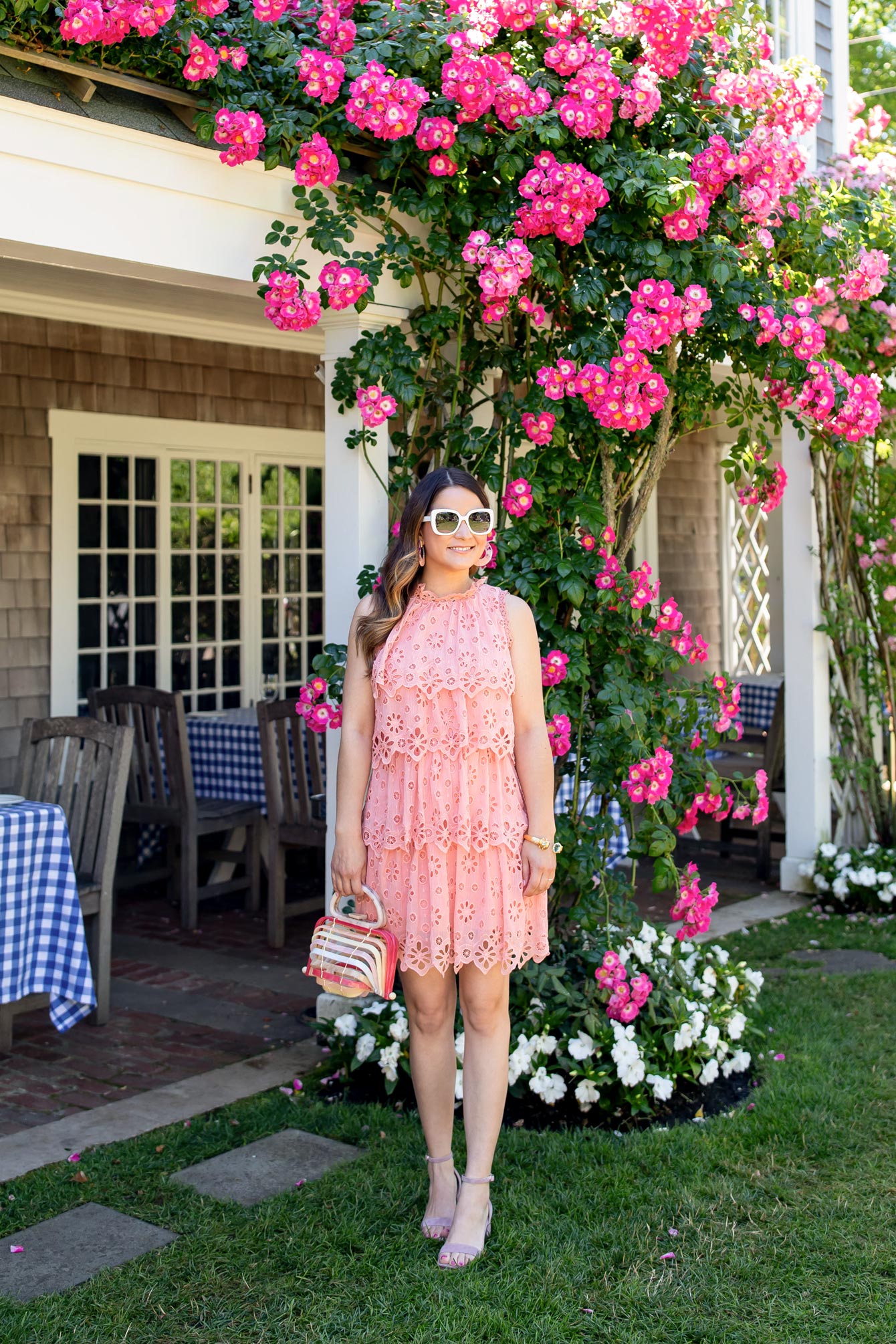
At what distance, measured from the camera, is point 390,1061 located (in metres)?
3.77

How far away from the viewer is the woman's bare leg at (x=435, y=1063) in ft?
9.62

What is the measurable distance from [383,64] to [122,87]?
715 mm

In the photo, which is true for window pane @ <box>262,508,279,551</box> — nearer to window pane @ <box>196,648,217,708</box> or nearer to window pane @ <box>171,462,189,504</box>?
window pane @ <box>171,462,189,504</box>

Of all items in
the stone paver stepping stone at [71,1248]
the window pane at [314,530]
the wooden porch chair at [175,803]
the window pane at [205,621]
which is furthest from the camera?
the window pane at [314,530]

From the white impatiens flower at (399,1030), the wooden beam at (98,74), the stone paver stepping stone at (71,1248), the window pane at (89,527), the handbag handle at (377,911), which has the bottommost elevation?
the stone paver stepping stone at (71,1248)

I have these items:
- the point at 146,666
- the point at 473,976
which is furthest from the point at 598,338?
the point at 146,666

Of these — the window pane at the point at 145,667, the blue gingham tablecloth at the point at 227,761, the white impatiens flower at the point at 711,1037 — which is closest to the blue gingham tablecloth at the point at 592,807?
the white impatiens flower at the point at 711,1037

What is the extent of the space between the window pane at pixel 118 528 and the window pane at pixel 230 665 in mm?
840

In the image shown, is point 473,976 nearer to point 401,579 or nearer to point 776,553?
point 401,579

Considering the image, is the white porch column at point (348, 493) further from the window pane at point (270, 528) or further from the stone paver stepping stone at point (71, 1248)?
the window pane at point (270, 528)

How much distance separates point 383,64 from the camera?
148 inches

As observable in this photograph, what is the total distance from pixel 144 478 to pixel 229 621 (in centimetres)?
90

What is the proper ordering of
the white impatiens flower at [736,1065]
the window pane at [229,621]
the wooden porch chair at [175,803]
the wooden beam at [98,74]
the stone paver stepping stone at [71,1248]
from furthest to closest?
the window pane at [229,621], the wooden porch chair at [175,803], the white impatiens flower at [736,1065], the wooden beam at [98,74], the stone paver stepping stone at [71,1248]

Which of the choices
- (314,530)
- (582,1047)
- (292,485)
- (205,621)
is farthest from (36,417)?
(582,1047)
